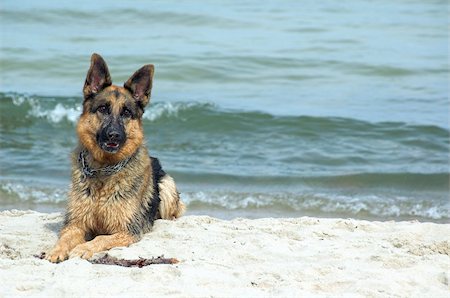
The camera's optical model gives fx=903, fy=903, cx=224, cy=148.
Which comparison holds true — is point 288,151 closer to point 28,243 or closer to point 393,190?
point 393,190

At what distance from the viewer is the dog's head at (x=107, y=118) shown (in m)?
7.32

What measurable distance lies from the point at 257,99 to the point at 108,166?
→ 9743 millimetres

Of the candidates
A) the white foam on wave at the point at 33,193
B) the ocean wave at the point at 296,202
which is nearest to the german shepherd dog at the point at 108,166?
the ocean wave at the point at 296,202

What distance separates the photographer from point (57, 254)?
6836mm

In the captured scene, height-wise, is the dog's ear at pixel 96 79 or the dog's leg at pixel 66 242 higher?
the dog's ear at pixel 96 79

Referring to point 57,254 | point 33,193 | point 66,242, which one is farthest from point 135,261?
point 33,193

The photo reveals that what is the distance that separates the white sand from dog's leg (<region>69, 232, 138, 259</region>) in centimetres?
11

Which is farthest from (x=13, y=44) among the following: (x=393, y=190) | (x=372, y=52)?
(x=393, y=190)

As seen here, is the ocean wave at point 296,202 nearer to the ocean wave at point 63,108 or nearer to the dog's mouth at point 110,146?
the dog's mouth at point 110,146

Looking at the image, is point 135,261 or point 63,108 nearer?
point 135,261

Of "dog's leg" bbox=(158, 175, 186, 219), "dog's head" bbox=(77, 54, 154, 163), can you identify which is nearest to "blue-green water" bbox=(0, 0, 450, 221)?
"dog's leg" bbox=(158, 175, 186, 219)

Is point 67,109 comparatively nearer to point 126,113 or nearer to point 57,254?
point 126,113

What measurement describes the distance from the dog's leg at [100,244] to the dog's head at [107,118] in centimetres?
66

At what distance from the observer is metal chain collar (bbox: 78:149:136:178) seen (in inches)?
297
